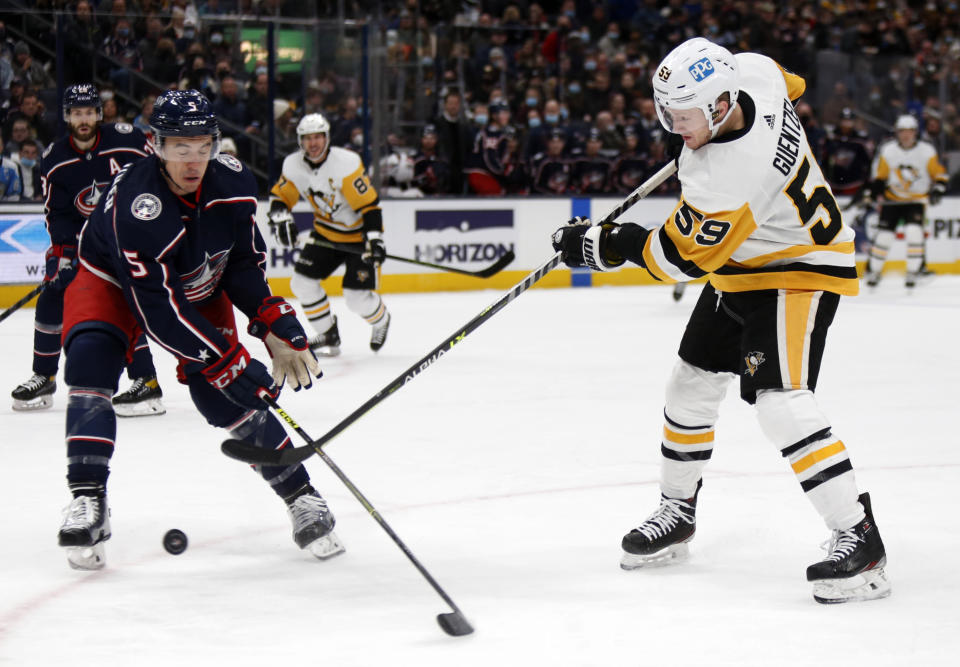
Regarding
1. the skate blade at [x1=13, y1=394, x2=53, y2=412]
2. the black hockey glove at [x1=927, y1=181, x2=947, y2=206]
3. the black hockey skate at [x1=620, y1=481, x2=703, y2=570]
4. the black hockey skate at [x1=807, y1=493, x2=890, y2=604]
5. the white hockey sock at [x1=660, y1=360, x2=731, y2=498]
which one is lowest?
the skate blade at [x1=13, y1=394, x2=53, y2=412]

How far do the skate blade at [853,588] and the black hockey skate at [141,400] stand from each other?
9.75 feet

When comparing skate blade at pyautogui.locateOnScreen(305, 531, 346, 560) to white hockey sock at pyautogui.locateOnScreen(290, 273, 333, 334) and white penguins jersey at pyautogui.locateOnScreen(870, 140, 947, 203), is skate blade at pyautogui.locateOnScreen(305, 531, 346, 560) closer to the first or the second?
white hockey sock at pyautogui.locateOnScreen(290, 273, 333, 334)

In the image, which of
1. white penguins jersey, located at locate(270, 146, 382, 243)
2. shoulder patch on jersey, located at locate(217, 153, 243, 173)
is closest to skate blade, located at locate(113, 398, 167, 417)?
white penguins jersey, located at locate(270, 146, 382, 243)

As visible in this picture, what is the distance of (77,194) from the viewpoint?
4.88m

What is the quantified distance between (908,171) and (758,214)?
8061mm

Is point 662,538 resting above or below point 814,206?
below

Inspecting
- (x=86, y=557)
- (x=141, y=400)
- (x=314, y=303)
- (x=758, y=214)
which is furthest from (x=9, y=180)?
(x=758, y=214)

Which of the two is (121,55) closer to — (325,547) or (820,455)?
(325,547)

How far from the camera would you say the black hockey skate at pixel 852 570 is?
2535mm

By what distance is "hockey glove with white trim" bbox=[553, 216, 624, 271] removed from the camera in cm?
270

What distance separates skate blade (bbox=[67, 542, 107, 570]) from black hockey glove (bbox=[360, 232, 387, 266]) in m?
3.76

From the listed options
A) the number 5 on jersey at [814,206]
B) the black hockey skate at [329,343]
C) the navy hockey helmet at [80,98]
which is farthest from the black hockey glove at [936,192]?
the number 5 on jersey at [814,206]

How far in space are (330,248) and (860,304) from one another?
4.30 m

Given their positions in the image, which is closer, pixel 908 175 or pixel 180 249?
pixel 180 249
